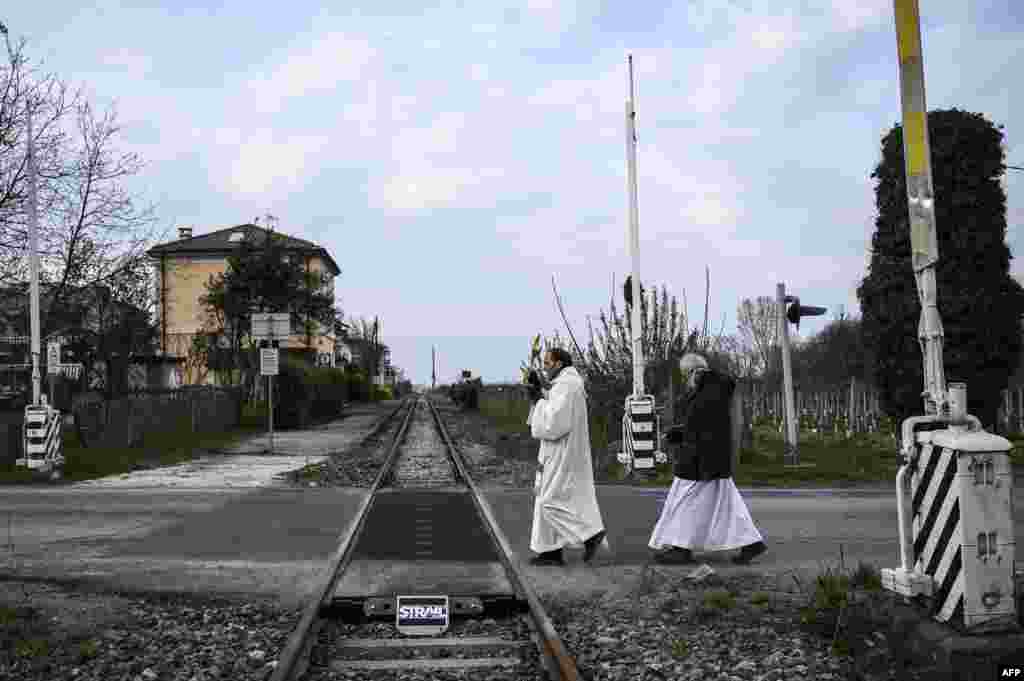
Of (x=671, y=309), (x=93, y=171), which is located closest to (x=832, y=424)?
(x=671, y=309)

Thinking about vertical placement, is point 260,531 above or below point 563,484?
below

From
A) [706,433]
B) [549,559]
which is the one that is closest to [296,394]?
[549,559]

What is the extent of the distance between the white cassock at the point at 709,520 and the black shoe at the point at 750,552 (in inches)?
1.9

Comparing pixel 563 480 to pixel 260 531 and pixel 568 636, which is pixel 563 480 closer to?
pixel 568 636

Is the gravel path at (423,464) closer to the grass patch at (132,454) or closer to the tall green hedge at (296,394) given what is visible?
the tall green hedge at (296,394)

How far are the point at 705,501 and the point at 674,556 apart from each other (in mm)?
550

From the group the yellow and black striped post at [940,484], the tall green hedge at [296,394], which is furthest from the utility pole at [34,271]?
the tall green hedge at [296,394]

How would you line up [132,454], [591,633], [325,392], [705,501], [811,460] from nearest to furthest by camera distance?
[591,633], [705,501], [811,460], [132,454], [325,392]

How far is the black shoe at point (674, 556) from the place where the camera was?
8594mm

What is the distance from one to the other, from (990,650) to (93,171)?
21.8 metres

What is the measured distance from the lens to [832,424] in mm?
29734

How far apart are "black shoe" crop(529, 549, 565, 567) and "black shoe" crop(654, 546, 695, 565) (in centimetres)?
82

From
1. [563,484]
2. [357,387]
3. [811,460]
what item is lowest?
[811,460]

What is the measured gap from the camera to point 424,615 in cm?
664
